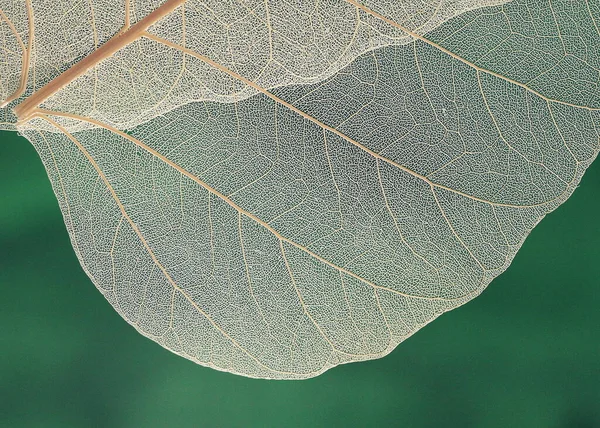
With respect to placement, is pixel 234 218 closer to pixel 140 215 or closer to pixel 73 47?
pixel 140 215

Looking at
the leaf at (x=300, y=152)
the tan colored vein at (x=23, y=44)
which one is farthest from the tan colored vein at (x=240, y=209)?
the tan colored vein at (x=23, y=44)

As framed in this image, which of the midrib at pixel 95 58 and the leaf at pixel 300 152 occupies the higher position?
the midrib at pixel 95 58

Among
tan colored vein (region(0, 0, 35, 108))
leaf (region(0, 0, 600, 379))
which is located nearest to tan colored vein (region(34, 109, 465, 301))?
leaf (region(0, 0, 600, 379))

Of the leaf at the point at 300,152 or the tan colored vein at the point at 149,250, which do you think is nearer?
the leaf at the point at 300,152

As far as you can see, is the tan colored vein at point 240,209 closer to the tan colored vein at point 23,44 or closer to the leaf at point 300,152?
the leaf at point 300,152

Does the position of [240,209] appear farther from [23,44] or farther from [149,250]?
[23,44]

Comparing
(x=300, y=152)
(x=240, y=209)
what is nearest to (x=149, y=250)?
(x=240, y=209)

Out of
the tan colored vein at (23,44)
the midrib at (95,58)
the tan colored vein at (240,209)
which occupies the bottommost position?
the tan colored vein at (240,209)

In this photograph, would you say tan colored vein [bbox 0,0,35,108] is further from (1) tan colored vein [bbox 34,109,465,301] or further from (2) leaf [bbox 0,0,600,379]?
(1) tan colored vein [bbox 34,109,465,301]
